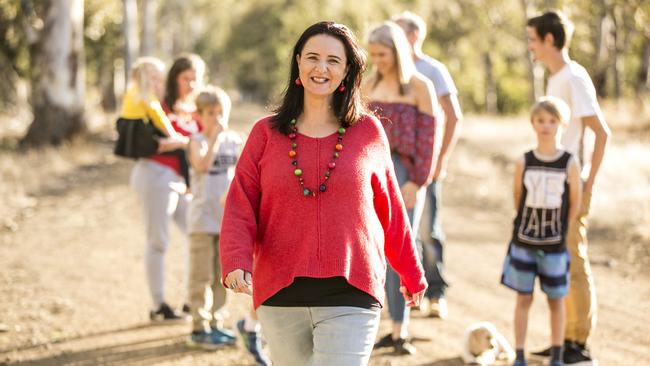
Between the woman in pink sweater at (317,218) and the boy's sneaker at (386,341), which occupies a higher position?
the woman in pink sweater at (317,218)

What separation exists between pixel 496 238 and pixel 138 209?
535 centimetres

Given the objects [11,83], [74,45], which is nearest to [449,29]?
[11,83]

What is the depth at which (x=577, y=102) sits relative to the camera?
5.98m

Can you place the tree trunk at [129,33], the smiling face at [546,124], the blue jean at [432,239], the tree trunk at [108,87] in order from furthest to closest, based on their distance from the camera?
the tree trunk at [108,87], the tree trunk at [129,33], the blue jean at [432,239], the smiling face at [546,124]

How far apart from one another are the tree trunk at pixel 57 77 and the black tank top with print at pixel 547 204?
1554 centimetres

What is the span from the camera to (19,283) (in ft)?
29.1

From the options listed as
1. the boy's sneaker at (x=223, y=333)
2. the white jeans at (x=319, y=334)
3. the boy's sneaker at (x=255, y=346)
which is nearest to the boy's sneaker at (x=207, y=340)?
the boy's sneaker at (x=223, y=333)

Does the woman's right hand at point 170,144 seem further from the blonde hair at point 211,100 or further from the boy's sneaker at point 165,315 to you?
the boy's sneaker at point 165,315

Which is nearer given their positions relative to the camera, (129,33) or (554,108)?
(554,108)

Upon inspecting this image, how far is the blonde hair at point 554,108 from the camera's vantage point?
5.60 m

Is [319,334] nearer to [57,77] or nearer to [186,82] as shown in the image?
[186,82]

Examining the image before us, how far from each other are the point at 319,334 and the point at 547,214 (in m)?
2.46

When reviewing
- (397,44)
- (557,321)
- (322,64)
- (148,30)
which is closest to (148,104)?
(397,44)

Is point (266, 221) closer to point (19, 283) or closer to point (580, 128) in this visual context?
point (580, 128)
